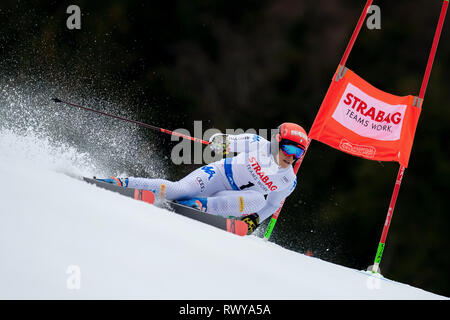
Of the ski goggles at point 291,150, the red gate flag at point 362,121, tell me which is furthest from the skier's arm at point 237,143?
the red gate flag at point 362,121

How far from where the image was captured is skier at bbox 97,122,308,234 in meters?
4.17

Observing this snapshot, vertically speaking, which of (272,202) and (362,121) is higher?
(362,121)

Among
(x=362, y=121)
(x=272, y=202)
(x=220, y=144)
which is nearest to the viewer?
(x=220, y=144)

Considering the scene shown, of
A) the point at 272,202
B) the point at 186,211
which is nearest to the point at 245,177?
the point at 272,202

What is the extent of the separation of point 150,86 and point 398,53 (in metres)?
4.72

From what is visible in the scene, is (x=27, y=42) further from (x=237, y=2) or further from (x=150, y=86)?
(x=237, y=2)

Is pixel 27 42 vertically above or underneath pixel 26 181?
above

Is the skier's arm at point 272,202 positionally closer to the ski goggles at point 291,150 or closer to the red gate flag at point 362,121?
the ski goggles at point 291,150

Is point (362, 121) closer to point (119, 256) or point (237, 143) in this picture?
point (237, 143)

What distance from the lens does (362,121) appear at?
5004 mm

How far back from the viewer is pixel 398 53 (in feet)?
38.7

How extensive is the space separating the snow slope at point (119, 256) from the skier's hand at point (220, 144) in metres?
0.95

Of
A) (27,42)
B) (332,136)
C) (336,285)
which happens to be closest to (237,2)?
(27,42)

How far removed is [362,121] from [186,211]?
1806mm
